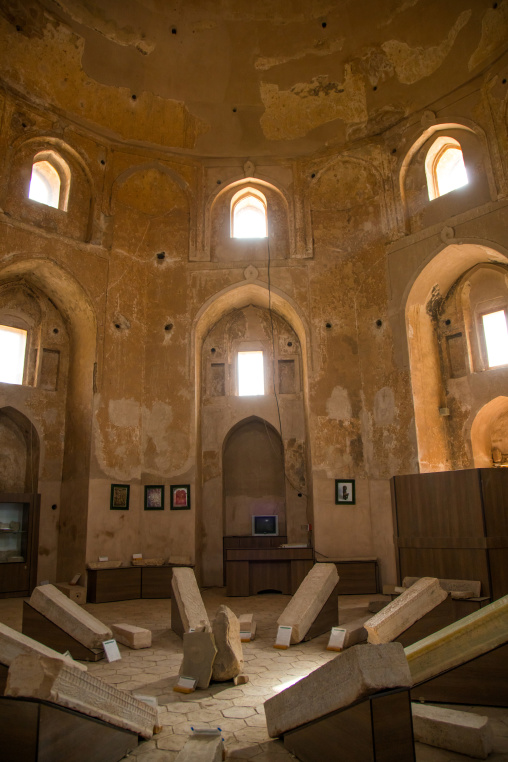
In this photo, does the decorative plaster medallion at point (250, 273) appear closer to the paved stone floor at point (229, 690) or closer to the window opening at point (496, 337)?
the window opening at point (496, 337)

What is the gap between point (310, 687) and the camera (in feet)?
12.8

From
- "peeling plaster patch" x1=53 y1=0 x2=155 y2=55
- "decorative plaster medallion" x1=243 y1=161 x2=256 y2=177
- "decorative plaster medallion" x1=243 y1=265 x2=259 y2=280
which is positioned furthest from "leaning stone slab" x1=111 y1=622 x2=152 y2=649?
"peeling plaster patch" x1=53 y1=0 x2=155 y2=55

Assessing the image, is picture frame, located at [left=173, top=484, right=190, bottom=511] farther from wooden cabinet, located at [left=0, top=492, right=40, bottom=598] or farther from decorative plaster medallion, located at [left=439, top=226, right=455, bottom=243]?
decorative plaster medallion, located at [left=439, top=226, right=455, bottom=243]

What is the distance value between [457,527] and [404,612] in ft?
8.12

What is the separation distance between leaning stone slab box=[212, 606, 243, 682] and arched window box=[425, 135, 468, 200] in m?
9.86

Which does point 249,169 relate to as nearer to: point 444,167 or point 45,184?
point 444,167

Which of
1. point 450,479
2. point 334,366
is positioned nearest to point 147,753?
point 450,479

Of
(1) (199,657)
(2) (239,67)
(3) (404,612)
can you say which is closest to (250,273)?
(2) (239,67)

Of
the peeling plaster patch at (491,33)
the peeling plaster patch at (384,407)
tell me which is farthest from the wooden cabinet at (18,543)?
the peeling plaster patch at (491,33)

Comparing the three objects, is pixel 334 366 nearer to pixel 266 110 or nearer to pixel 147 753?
pixel 266 110

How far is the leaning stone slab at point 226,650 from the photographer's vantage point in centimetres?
555

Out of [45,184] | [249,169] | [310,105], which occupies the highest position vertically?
[310,105]

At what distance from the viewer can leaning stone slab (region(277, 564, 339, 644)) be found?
6.99 metres

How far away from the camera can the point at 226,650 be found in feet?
18.4
